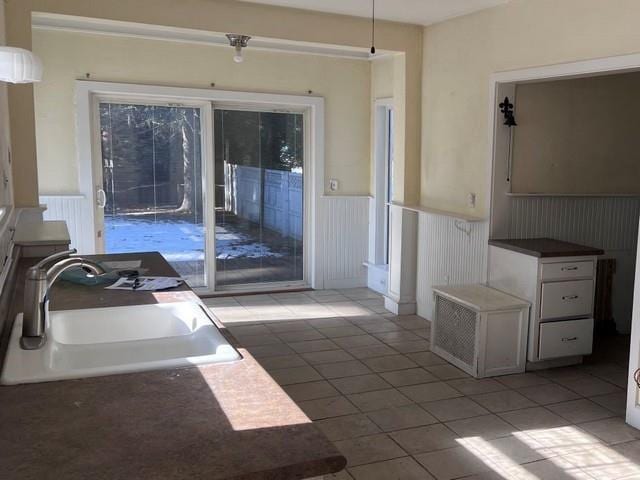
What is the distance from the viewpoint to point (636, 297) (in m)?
3.18

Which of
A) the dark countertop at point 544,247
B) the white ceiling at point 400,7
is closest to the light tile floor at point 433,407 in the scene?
the dark countertop at point 544,247

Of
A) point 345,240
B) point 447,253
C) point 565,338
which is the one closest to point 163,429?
point 565,338

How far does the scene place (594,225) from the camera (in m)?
4.78

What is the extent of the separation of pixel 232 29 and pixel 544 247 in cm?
266

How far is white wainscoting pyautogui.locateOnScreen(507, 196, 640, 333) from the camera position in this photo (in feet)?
14.7

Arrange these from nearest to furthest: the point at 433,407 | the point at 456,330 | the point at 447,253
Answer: the point at 433,407 → the point at 456,330 → the point at 447,253

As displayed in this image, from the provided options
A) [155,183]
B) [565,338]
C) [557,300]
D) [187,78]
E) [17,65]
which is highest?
[187,78]

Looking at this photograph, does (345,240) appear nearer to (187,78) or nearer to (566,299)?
(187,78)

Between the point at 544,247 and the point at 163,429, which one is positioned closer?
the point at 163,429

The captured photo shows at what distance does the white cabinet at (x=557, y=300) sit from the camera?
12.9 ft

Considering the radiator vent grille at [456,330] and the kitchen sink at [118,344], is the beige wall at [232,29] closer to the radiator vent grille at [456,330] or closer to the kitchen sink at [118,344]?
the radiator vent grille at [456,330]

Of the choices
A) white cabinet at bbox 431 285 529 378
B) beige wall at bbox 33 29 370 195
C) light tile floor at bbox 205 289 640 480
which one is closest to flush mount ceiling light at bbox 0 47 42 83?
light tile floor at bbox 205 289 640 480

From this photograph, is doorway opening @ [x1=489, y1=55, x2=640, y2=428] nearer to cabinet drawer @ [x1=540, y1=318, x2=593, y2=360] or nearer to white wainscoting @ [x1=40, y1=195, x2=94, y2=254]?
cabinet drawer @ [x1=540, y1=318, x2=593, y2=360]

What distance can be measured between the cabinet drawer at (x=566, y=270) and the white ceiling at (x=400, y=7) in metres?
1.85
